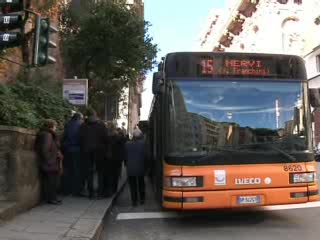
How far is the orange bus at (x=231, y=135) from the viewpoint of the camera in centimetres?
882

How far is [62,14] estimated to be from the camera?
2514 cm

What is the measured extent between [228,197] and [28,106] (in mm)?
4886

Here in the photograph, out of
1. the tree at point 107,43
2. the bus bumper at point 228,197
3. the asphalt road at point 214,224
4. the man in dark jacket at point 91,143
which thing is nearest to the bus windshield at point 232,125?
the bus bumper at point 228,197

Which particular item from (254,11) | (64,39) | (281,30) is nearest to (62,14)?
(64,39)

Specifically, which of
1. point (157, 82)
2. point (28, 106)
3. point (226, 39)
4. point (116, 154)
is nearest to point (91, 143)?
point (116, 154)

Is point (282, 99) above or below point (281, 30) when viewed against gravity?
below

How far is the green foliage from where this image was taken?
993 centimetres

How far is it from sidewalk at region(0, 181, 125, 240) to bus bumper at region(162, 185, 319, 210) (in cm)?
129

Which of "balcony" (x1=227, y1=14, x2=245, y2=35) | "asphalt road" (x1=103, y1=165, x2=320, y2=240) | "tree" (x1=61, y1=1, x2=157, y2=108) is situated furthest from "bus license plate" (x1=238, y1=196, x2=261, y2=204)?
"balcony" (x1=227, y1=14, x2=245, y2=35)

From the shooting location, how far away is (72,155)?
12.1 m

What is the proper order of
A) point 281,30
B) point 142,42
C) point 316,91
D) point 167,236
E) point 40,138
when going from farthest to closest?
point 281,30
point 142,42
point 40,138
point 316,91
point 167,236

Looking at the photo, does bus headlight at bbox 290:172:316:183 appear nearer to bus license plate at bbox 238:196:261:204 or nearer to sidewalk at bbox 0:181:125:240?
bus license plate at bbox 238:196:261:204

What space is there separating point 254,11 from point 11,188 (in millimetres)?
61168

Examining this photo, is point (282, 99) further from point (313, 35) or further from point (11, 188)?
point (313, 35)
